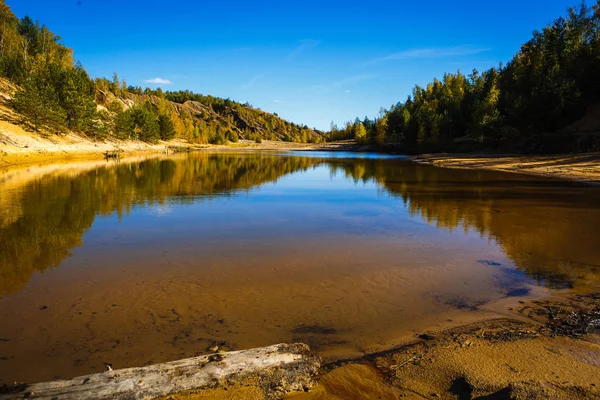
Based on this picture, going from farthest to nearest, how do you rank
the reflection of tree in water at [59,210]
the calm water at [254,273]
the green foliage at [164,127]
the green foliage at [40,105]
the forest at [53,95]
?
the green foliage at [164,127] < the forest at [53,95] < the green foliage at [40,105] < the reflection of tree in water at [59,210] < the calm water at [254,273]

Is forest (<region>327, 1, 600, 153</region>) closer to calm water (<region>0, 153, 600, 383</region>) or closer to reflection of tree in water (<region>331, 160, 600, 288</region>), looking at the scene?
reflection of tree in water (<region>331, 160, 600, 288</region>)

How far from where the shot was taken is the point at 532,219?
45.0 ft

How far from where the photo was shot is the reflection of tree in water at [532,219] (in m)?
8.40

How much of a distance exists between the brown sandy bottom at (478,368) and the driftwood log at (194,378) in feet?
0.36

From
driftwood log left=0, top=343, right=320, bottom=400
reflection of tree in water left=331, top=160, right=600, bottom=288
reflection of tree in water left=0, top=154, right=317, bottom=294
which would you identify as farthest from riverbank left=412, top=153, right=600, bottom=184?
driftwood log left=0, top=343, right=320, bottom=400

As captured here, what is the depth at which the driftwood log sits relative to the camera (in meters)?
3.39

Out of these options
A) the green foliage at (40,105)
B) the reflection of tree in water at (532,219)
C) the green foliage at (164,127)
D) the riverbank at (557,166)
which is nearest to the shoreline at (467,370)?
the reflection of tree in water at (532,219)

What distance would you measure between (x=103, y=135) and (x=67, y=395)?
70.7m

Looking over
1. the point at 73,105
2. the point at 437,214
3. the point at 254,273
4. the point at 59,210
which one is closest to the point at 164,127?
the point at 73,105

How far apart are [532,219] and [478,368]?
12.1m

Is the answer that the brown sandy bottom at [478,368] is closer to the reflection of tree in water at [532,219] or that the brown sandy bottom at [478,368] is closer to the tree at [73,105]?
the reflection of tree in water at [532,219]

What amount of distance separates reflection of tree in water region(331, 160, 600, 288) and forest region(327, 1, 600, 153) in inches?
1139

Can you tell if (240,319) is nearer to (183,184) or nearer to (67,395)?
(67,395)

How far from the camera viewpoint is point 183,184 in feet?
81.9
